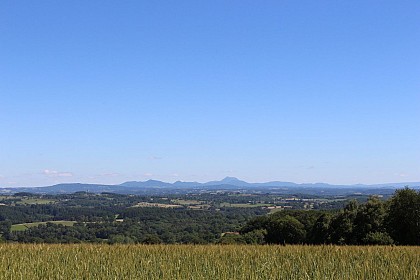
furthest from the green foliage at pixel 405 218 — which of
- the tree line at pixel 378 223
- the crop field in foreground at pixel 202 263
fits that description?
the crop field in foreground at pixel 202 263

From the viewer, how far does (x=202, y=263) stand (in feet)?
31.4

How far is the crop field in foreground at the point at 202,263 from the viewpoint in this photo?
321 inches

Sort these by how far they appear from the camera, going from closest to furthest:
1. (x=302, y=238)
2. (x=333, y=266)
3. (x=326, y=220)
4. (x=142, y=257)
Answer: (x=333, y=266) → (x=142, y=257) → (x=326, y=220) → (x=302, y=238)

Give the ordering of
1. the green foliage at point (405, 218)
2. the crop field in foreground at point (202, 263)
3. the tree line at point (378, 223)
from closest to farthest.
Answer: the crop field in foreground at point (202, 263)
the tree line at point (378, 223)
the green foliage at point (405, 218)

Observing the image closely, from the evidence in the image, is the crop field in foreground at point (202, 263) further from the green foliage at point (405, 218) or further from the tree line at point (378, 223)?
the green foliage at point (405, 218)

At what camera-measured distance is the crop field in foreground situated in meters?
8.16

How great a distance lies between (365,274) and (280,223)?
47064 mm

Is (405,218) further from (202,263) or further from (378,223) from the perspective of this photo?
(202,263)

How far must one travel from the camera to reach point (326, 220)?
139 ft

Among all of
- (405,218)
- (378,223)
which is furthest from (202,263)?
(378,223)

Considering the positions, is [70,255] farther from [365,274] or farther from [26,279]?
[365,274]

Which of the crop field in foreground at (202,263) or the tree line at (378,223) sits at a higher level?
the crop field in foreground at (202,263)

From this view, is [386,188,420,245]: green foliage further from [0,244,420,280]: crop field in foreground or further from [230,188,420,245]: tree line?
[0,244,420,280]: crop field in foreground

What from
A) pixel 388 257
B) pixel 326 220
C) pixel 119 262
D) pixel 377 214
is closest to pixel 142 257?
pixel 119 262
